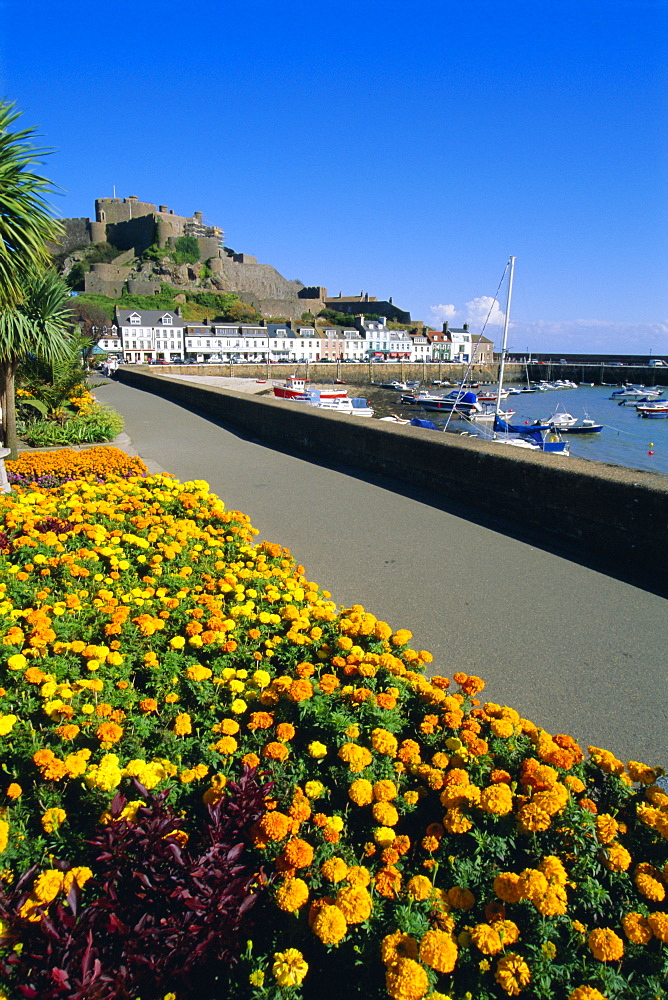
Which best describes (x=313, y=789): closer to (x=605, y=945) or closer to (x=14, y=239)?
(x=605, y=945)

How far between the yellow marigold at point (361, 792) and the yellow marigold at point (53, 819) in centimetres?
107

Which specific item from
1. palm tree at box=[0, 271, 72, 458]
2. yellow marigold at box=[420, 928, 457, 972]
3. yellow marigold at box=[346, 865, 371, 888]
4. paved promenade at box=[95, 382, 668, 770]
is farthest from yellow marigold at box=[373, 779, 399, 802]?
palm tree at box=[0, 271, 72, 458]

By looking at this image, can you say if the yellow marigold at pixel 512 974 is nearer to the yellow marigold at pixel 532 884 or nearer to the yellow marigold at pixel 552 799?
the yellow marigold at pixel 532 884

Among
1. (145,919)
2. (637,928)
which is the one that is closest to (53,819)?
(145,919)

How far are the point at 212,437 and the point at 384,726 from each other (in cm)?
1151

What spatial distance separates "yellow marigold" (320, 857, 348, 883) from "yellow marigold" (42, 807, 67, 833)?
0.99m

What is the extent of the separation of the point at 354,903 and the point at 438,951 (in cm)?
28

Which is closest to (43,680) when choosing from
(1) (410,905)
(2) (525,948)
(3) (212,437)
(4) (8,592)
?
(4) (8,592)

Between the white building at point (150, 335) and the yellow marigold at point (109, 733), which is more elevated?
the white building at point (150, 335)

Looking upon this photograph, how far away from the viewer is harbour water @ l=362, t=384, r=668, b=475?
42.0 metres

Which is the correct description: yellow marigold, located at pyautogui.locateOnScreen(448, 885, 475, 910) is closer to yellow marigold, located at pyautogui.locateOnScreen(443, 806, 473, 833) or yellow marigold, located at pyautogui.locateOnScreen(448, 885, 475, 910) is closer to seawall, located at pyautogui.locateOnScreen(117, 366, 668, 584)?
yellow marigold, located at pyautogui.locateOnScreen(443, 806, 473, 833)

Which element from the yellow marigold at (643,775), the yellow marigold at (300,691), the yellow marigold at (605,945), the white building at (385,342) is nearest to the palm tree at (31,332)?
the yellow marigold at (300,691)

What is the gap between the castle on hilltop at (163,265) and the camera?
126m

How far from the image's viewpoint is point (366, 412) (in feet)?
155
